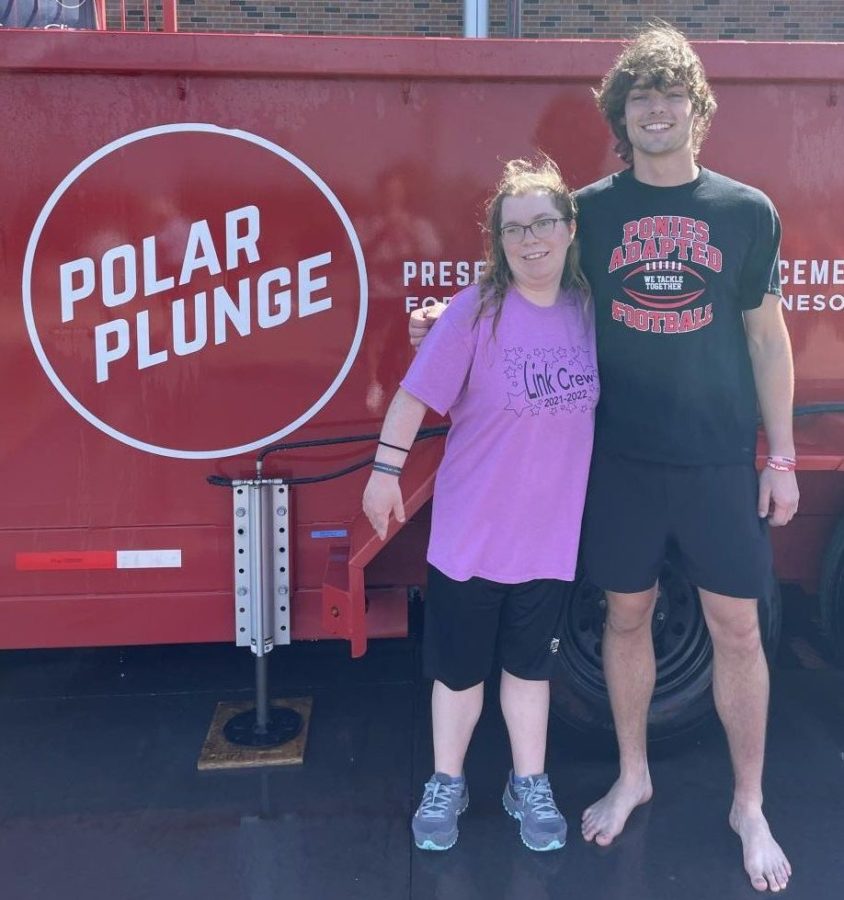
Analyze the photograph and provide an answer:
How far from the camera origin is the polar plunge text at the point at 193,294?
2.74 m

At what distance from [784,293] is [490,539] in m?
1.28

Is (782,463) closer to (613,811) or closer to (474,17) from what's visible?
(613,811)

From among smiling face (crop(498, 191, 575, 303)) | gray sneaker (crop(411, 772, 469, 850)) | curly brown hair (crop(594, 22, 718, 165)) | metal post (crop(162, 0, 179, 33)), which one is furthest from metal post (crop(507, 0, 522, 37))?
gray sneaker (crop(411, 772, 469, 850))

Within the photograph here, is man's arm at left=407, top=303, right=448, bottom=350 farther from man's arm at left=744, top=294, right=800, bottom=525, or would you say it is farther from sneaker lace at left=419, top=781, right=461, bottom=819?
sneaker lace at left=419, top=781, right=461, bottom=819

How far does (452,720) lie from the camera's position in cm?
260

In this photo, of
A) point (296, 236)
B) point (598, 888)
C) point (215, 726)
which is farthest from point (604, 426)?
point (215, 726)

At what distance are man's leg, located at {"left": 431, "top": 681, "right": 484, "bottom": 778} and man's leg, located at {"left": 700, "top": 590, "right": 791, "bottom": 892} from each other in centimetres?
67

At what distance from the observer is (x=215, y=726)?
3338 millimetres

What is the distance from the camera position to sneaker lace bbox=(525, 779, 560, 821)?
264 centimetres

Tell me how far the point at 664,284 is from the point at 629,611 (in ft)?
2.94

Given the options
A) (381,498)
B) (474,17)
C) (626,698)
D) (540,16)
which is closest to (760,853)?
(626,698)

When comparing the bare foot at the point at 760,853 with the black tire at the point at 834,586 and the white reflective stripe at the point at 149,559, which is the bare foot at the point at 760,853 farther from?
the white reflective stripe at the point at 149,559

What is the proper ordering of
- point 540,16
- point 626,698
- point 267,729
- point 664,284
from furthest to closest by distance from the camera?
point 540,16 < point 267,729 < point 626,698 < point 664,284

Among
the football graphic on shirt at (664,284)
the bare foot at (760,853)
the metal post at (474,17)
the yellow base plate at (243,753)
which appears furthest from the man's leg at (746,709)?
the metal post at (474,17)
